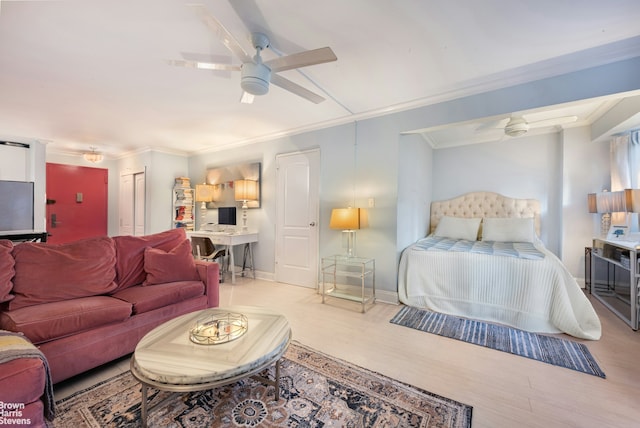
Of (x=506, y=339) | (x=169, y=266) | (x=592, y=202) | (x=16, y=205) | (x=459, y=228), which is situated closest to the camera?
(x=506, y=339)

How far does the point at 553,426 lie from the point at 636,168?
365cm

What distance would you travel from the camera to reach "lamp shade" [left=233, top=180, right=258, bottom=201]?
179 inches

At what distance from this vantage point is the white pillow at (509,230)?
387 cm

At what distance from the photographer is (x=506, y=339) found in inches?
95.9

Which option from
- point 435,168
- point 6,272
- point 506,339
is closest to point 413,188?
point 435,168

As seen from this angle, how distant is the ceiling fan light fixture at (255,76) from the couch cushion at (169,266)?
5.62ft

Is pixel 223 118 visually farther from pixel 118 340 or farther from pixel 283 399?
pixel 283 399

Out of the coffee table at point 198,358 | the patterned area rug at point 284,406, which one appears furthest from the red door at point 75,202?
the coffee table at point 198,358

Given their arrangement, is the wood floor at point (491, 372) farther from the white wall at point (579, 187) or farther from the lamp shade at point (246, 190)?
the lamp shade at point (246, 190)

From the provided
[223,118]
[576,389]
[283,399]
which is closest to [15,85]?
[223,118]

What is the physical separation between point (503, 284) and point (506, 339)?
0.59 meters

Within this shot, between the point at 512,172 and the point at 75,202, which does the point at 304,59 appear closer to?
the point at 512,172

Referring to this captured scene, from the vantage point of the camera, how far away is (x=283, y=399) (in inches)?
64.7

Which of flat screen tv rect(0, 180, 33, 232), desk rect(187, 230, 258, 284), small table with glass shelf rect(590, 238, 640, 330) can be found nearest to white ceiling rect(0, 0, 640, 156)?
flat screen tv rect(0, 180, 33, 232)
